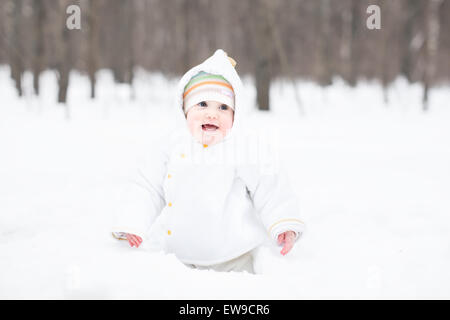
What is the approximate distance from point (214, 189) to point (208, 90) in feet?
1.49

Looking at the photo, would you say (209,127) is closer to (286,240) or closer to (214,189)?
(214,189)

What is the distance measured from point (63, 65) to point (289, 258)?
6846mm

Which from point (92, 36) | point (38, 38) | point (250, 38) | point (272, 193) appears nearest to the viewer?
point (272, 193)

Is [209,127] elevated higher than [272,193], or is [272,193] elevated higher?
[209,127]

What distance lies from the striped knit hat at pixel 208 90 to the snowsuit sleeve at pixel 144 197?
31 cm

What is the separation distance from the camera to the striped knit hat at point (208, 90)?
5.46 feet

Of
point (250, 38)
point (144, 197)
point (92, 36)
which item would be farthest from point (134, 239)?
point (250, 38)

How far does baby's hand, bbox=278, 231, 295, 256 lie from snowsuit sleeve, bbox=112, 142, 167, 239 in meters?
0.61

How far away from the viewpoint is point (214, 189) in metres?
1.71

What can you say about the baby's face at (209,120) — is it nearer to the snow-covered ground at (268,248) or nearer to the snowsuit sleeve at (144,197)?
the snowsuit sleeve at (144,197)

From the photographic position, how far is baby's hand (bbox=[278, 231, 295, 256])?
168 cm

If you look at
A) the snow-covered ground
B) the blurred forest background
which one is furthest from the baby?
the blurred forest background

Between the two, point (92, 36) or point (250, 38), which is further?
point (250, 38)

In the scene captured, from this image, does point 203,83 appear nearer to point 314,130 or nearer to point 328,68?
point 314,130
